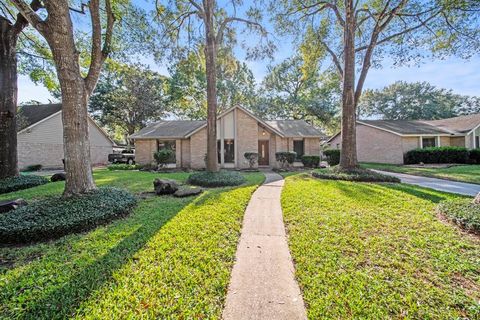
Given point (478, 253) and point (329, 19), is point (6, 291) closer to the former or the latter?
point (478, 253)

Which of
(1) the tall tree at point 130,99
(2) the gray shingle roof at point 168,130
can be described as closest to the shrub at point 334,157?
(2) the gray shingle roof at point 168,130

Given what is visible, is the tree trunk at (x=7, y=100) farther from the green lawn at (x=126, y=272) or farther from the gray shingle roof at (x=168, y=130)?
the gray shingle roof at (x=168, y=130)

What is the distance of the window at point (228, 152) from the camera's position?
55.4ft

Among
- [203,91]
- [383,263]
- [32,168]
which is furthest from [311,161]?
[32,168]

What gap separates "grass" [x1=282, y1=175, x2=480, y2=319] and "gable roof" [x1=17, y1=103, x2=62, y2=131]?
24.6 meters

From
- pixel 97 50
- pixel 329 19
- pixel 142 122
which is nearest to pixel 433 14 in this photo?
pixel 329 19

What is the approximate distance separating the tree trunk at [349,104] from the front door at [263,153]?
8273mm

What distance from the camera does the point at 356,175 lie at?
9.39 metres

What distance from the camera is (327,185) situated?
835 cm

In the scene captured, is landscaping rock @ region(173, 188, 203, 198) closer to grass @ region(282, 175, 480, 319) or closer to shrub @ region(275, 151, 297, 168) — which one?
grass @ region(282, 175, 480, 319)

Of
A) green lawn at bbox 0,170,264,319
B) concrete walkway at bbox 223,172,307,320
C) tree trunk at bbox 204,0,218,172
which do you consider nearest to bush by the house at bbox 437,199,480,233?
concrete walkway at bbox 223,172,307,320

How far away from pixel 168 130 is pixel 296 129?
12.3 m

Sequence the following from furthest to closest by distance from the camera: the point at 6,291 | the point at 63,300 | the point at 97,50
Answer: the point at 97,50
the point at 6,291
the point at 63,300

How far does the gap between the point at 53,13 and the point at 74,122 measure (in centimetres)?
274
